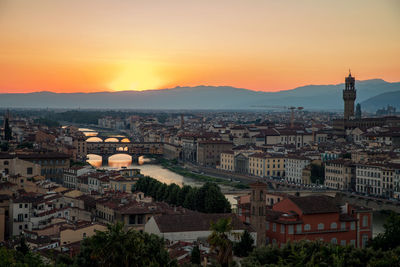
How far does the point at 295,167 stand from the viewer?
35.6m

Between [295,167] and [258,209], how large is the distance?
19927mm

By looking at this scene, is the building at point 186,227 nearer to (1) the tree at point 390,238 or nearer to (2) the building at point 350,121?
(1) the tree at point 390,238

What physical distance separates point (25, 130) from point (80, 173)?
3558 cm

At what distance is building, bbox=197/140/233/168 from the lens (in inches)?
1794

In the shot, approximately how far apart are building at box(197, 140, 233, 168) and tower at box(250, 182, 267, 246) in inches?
1151

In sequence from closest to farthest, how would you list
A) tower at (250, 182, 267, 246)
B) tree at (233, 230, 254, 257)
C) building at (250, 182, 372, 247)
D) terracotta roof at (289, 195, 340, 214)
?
tree at (233, 230, 254, 257) → tower at (250, 182, 267, 246) → building at (250, 182, 372, 247) → terracotta roof at (289, 195, 340, 214)

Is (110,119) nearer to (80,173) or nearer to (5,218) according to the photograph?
(80,173)

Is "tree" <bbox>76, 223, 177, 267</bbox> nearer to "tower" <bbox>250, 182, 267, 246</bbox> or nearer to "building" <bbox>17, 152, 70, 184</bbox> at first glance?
"tower" <bbox>250, 182, 267, 246</bbox>

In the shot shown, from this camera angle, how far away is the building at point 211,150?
1794 inches

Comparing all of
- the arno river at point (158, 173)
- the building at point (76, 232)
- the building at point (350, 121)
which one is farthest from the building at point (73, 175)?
the building at point (350, 121)

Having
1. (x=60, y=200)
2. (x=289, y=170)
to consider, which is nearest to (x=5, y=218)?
(x=60, y=200)

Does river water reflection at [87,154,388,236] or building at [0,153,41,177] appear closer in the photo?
river water reflection at [87,154,388,236]

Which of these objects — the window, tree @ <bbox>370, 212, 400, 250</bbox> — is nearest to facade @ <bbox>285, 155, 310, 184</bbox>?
the window

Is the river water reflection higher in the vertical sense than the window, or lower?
lower
